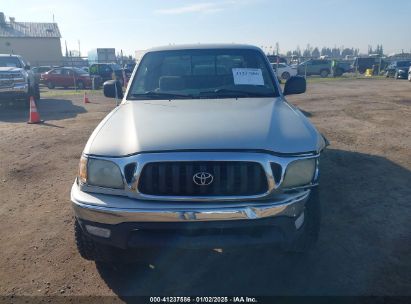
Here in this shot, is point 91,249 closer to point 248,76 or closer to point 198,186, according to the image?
point 198,186

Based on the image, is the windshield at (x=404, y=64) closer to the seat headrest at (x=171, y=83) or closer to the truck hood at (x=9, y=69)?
the truck hood at (x=9, y=69)

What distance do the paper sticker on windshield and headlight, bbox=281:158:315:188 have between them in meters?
1.59

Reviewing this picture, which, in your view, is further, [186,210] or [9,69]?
[9,69]

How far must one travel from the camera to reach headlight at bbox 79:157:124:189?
8.41 ft

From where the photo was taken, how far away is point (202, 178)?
96.3 inches

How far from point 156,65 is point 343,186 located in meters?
2.86

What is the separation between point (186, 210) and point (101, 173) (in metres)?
0.70

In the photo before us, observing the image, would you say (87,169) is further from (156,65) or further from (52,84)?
(52,84)

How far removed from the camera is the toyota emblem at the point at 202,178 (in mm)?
2447

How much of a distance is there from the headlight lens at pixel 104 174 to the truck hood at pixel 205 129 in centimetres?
7

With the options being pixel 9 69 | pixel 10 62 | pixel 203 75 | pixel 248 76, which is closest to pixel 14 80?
pixel 9 69

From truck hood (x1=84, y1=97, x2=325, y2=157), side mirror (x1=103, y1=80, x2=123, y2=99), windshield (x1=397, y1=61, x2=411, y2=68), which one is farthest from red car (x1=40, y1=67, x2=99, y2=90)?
windshield (x1=397, y1=61, x2=411, y2=68)

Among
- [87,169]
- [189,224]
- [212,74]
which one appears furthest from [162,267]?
[212,74]

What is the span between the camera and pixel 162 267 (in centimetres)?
306
